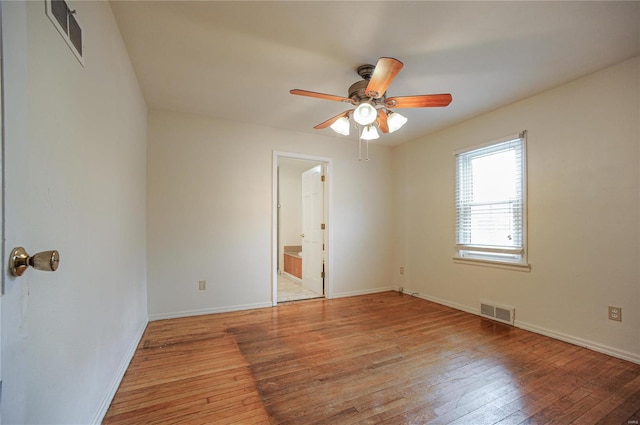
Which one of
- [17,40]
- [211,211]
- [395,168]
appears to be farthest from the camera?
[395,168]

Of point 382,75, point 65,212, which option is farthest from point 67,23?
point 382,75

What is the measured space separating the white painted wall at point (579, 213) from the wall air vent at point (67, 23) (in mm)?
3836

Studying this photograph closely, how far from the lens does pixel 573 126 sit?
270 centimetres

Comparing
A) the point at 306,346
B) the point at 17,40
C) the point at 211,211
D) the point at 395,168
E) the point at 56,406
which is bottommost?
the point at 306,346

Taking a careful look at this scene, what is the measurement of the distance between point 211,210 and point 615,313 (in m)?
4.24

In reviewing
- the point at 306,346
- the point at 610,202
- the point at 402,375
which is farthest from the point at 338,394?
the point at 610,202

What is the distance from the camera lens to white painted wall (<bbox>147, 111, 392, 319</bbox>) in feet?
10.9

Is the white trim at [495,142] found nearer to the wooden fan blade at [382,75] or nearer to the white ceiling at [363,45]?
the white ceiling at [363,45]

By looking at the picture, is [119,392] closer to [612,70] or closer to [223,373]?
[223,373]

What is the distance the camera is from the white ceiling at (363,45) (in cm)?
180

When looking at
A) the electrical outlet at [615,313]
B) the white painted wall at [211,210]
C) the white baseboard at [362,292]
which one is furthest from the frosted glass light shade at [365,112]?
the white baseboard at [362,292]

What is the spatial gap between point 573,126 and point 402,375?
9.34ft

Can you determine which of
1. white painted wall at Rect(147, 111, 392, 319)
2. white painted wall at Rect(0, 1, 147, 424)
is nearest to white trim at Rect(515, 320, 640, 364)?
white painted wall at Rect(147, 111, 392, 319)

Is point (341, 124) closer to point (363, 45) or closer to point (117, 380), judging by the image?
point (363, 45)
